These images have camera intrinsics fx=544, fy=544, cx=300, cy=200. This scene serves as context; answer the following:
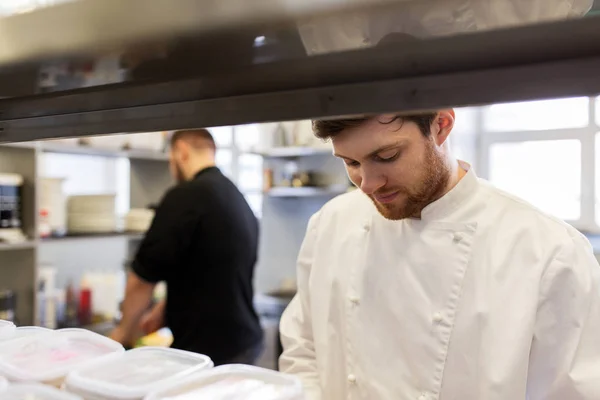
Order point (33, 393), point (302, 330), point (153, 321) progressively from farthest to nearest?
point (153, 321) < point (302, 330) < point (33, 393)

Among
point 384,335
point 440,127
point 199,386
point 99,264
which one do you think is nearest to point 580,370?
point 384,335

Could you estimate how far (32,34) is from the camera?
62 cm

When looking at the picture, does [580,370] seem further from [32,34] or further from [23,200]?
[23,200]

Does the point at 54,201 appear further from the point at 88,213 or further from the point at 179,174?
the point at 179,174

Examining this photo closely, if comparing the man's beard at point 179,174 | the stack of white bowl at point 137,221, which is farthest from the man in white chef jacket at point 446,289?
the stack of white bowl at point 137,221

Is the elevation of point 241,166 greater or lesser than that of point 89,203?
greater

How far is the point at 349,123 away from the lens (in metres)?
1.00

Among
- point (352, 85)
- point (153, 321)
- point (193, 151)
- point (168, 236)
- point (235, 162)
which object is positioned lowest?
point (153, 321)

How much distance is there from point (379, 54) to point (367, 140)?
529 mm

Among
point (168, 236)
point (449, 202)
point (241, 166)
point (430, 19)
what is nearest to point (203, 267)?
point (168, 236)

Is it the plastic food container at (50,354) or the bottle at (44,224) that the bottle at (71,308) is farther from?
the plastic food container at (50,354)

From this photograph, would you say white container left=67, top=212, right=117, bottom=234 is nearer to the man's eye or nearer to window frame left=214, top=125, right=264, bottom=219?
the man's eye

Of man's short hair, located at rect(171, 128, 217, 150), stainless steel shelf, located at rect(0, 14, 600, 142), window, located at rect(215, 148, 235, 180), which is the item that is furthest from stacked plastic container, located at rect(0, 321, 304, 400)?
window, located at rect(215, 148, 235, 180)

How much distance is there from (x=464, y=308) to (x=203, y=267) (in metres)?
1.31
